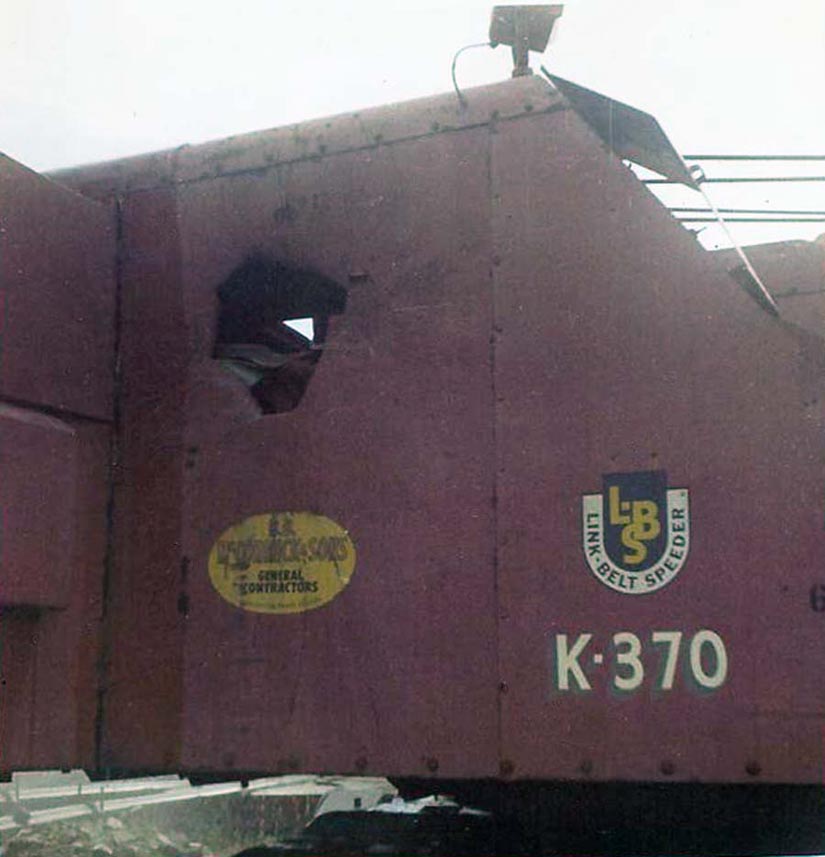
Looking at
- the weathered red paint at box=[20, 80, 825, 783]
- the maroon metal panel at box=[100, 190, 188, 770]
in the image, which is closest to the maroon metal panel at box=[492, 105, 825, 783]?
the weathered red paint at box=[20, 80, 825, 783]

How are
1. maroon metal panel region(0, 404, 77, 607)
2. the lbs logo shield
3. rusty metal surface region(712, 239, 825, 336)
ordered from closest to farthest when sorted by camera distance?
the lbs logo shield → rusty metal surface region(712, 239, 825, 336) → maroon metal panel region(0, 404, 77, 607)

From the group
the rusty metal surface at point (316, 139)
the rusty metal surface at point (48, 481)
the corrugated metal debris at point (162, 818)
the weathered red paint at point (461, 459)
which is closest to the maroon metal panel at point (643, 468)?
the weathered red paint at point (461, 459)

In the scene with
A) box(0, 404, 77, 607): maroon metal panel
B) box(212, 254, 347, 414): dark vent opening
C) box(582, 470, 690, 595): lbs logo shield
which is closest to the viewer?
box(582, 470, 690, 595): lbs logo shield

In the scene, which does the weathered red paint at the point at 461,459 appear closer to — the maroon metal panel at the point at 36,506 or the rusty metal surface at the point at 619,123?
the rusty metal surface at the point at 619,123

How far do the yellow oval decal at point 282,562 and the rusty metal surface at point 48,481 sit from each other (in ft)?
1.33

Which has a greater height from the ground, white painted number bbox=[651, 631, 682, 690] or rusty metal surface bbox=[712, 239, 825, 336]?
rusty metal surface bbox=[712, 239, 825, 336]

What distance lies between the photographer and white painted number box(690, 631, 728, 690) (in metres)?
2.58

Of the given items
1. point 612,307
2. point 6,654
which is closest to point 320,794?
point 6,654

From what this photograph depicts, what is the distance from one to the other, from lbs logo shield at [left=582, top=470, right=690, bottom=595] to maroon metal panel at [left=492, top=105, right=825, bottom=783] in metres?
0.02

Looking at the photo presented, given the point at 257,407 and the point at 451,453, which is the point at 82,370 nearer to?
the point at 257,407

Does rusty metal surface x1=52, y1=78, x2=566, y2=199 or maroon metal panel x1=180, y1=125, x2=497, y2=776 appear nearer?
maroon metal panel x1=180, y1=125, x2=497, y2=776

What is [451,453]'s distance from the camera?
9.53 ft

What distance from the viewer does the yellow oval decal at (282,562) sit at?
2.96m

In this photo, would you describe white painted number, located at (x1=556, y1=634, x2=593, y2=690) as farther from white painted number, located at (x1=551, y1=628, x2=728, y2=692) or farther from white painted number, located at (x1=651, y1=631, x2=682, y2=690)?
white painted number, located at (x1=651, y1=631, x2=682, y2=690)
